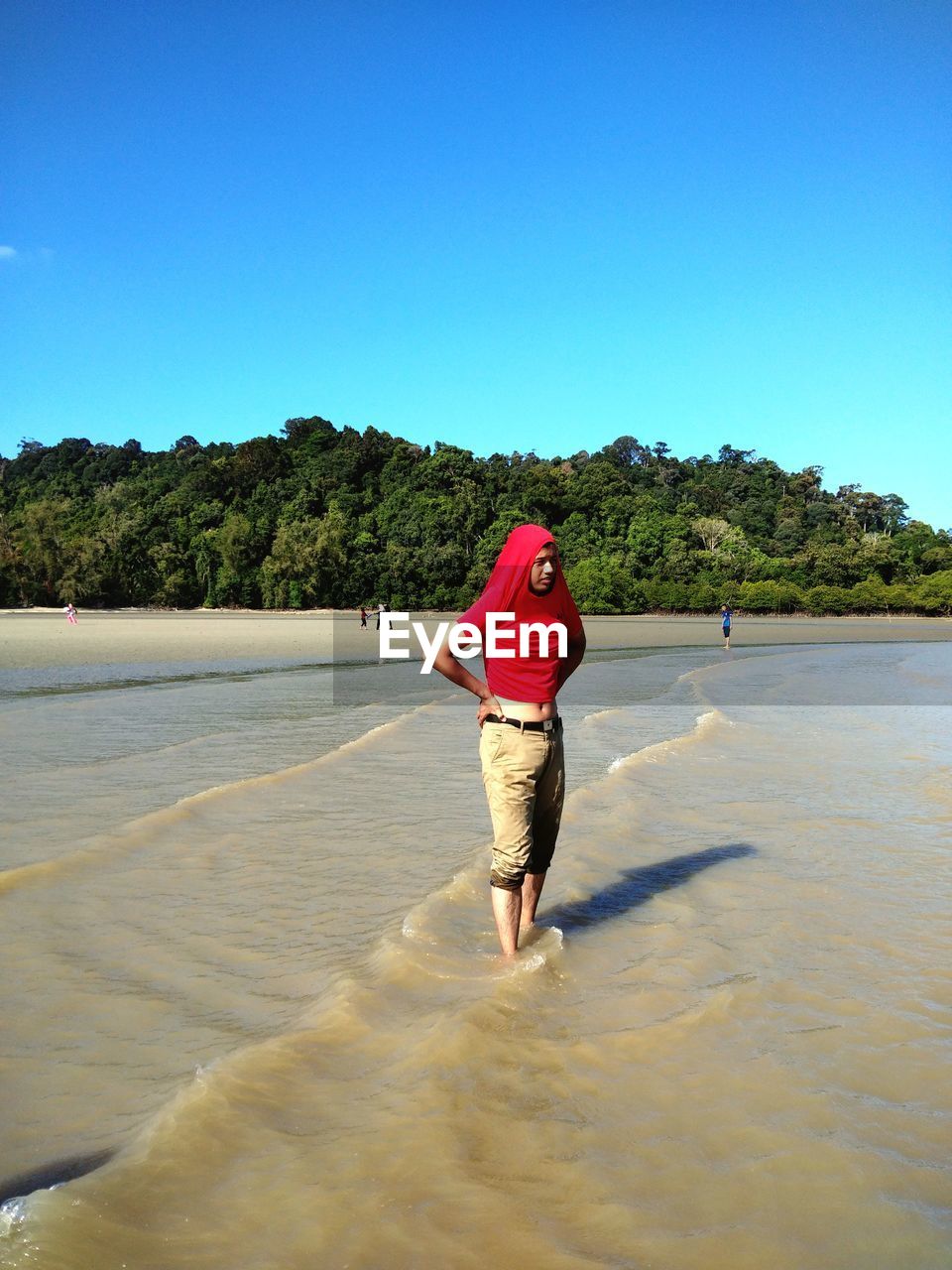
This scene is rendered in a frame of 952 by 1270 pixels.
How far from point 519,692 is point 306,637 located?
35598 millimetres

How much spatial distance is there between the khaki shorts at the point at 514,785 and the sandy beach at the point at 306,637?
20.6 m

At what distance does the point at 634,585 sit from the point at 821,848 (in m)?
64.0

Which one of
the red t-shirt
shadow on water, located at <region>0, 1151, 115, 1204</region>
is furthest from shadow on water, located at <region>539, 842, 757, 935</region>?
shadow on water, located at <region>0, 1151, 115, 1204</region>

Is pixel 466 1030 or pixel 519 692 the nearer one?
pixel 466 1030

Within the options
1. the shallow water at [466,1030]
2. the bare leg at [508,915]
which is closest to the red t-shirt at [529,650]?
the bare leg at [508,915]

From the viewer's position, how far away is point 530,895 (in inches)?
184

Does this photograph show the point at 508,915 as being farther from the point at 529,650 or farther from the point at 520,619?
the point at 520,619

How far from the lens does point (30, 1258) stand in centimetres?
245

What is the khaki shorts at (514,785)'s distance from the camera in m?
4.23

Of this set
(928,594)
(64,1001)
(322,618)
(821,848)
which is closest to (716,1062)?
(64,1001)

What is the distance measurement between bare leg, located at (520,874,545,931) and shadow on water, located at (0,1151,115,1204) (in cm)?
223

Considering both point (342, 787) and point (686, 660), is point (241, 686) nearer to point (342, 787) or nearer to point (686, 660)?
point (342, 787)

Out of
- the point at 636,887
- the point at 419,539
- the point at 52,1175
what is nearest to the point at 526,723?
the point at 636,887
